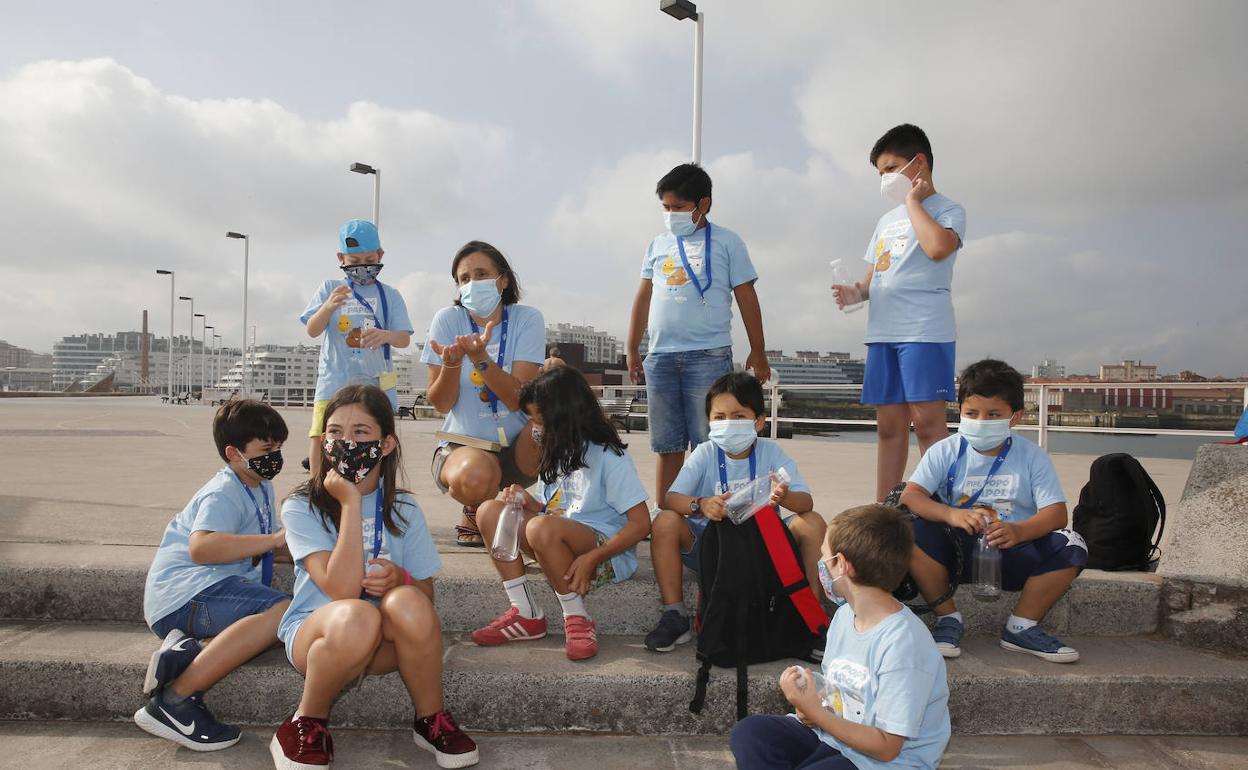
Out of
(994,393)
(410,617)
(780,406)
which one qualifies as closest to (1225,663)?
(994,393)

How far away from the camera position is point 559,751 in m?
2.42

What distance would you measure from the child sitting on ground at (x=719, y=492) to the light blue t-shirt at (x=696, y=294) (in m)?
0.76

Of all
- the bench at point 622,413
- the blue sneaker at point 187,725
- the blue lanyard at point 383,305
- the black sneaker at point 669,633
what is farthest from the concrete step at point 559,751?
the bench at point 622,413

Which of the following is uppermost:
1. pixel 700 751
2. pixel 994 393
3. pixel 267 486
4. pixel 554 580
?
pixel 994 393

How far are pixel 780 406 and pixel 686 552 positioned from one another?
8.64 meters

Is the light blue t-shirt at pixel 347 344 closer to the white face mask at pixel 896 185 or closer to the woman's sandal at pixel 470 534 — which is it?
the woman's sandal at pixel 470 534

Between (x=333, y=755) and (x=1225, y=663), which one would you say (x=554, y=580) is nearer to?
(x=333, y=755)

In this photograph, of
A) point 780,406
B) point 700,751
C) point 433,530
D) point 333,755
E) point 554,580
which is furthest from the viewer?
point 780,406

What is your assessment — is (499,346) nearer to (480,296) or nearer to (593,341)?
(480,296)

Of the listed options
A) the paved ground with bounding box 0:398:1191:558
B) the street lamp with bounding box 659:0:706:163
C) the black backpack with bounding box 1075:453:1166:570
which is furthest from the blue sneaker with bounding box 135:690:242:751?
the street lamp with bounding box 659:0:706:163

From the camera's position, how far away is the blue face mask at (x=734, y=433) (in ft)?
9.45

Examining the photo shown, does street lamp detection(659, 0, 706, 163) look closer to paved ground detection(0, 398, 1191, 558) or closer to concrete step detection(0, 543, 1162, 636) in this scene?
paved ground detection(0, 398, 1191, 558)

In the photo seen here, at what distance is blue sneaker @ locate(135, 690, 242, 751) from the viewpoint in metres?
2.36

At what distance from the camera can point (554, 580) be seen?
2844mm
